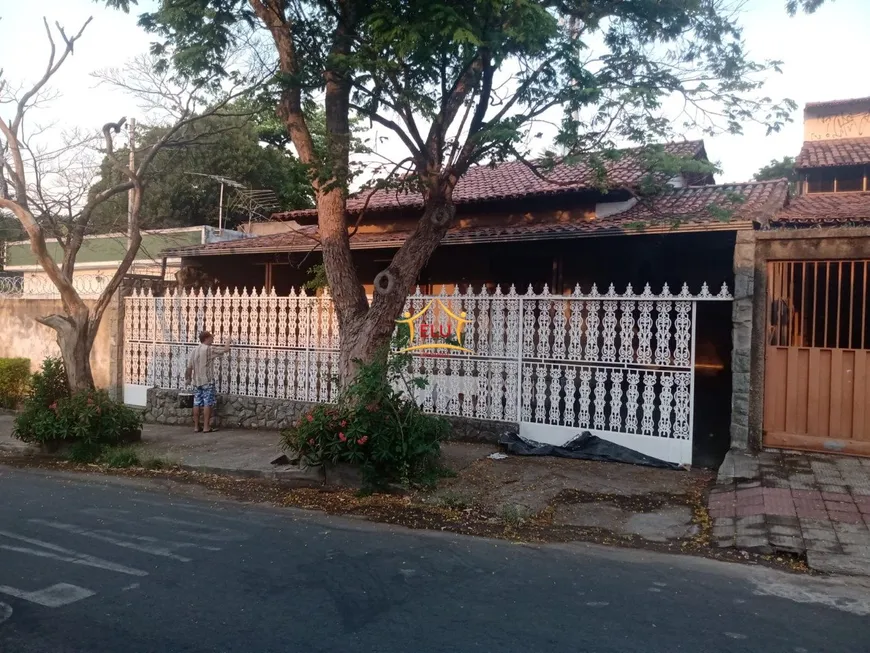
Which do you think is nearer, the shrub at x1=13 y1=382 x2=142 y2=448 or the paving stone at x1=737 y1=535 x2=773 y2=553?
the paving stone at x1=737 y1=535 x2=773 y2=553

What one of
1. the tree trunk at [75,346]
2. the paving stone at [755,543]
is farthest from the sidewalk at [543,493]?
the tree trunk at [75,346]

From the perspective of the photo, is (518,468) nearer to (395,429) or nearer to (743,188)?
(395,429)

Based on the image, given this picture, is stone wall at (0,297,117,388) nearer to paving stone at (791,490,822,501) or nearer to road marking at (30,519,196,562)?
road marking at (30,519,196,562)

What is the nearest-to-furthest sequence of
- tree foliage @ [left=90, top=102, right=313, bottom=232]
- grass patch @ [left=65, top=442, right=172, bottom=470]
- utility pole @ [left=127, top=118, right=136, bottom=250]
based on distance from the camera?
grass patch @ [left=65, top=442, right=172, bottom=470]
utility pole @ [left=127, top=118, right=136, bottom=250]
tree foliage @ [left=90, top=102, right=313, bottom=232]

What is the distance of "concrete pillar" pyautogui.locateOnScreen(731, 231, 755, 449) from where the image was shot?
777 centimetres

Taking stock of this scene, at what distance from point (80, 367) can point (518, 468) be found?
5.97m

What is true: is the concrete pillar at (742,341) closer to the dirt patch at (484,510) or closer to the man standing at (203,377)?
the dirt patch at (484,510)

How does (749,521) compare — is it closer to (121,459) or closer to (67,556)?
(67,556)

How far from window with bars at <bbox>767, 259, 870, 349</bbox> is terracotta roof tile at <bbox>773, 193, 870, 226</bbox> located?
129 inches

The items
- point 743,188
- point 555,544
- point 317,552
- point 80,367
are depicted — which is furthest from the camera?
point 743,188

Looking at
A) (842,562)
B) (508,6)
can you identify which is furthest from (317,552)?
(508,6)

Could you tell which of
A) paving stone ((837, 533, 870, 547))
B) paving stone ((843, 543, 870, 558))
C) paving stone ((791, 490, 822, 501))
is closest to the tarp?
paving stone ((791, 490, 822, 501))

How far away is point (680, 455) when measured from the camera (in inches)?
318

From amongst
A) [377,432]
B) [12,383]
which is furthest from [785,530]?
[12,383]
